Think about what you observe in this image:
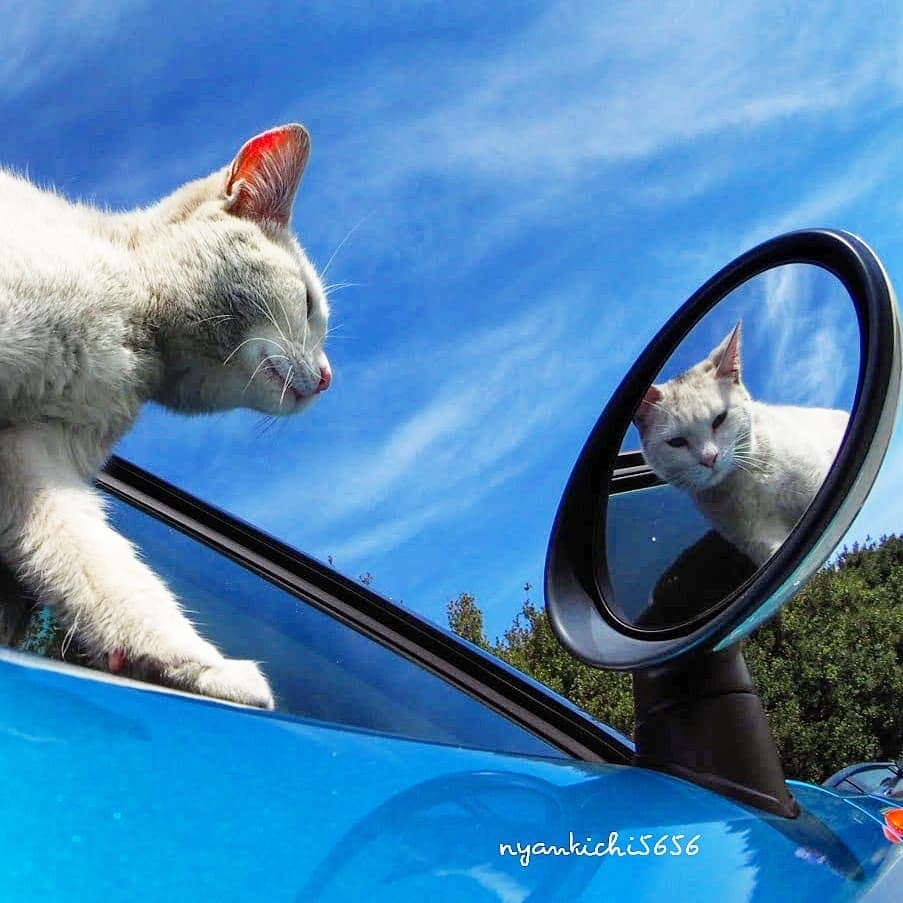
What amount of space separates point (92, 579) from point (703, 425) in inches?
27.4

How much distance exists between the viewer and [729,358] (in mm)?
1034

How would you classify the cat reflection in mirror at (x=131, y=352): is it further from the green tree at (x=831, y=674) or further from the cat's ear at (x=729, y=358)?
the green tree at (x=831, y=674)

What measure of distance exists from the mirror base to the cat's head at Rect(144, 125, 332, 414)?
0.82 m

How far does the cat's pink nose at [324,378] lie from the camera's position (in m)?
1.63

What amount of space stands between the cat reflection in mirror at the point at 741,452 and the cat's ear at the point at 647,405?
65 mm

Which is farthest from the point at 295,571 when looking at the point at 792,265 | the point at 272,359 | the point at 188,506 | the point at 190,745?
the point at 190,745

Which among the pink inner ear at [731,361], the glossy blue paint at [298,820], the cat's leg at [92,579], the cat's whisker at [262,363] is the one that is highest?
the cat's whisker at [262,363]

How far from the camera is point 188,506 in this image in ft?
5.32

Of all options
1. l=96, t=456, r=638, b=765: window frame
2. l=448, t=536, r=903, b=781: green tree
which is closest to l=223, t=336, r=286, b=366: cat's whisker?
l=96, t=456, r=638, b=765: window frame

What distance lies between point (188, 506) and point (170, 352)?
0.35 metres

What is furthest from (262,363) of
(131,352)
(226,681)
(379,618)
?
(226,681)

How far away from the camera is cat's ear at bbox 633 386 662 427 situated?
1.16 m

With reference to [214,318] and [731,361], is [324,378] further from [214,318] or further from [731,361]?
[731,361]

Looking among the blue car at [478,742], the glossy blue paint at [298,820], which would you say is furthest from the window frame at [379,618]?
the glossy blue paint at [298,820]
